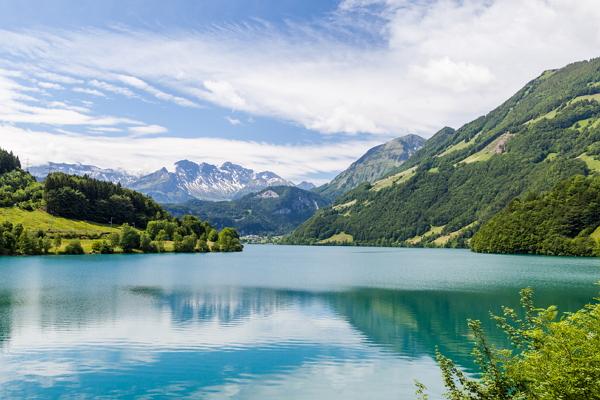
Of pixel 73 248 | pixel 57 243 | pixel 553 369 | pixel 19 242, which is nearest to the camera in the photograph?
pixel 553 369

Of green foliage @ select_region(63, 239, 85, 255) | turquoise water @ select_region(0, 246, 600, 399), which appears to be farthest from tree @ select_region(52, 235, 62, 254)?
turquoise water @ select_region(0, 246, 600, 399)

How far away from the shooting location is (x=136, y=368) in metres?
36.0

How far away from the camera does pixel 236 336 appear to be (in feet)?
157

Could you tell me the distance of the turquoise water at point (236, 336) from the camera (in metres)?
32.7

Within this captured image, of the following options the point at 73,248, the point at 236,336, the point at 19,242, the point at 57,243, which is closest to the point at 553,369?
the point at 236,336

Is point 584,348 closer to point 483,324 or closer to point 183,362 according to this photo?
point 183,362

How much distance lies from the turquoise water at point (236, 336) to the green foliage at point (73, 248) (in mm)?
102316

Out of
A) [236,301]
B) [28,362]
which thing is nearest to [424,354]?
[28,362]

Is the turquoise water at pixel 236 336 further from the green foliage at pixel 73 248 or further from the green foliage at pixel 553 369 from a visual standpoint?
the green foliage at pixel 73 248

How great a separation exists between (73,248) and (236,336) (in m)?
163

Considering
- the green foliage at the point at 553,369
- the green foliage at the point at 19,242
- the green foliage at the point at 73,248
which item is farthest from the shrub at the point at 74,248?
the green foliage at the point at 553,369

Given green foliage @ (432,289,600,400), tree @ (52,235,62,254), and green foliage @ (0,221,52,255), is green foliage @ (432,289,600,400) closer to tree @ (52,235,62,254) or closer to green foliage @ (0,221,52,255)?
green foliage @ (0,221,52,255)

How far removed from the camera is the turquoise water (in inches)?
1287

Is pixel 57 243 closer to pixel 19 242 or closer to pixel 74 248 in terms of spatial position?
pixel 74 248
